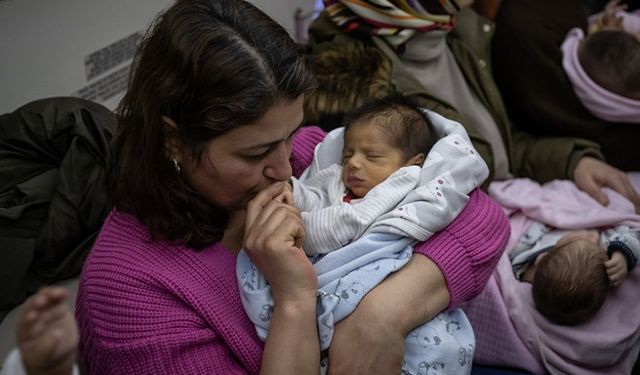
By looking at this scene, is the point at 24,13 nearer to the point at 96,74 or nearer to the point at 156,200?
the point at 96,74

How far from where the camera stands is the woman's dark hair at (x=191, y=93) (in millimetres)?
1263

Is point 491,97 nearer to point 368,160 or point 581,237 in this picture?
point 581,237

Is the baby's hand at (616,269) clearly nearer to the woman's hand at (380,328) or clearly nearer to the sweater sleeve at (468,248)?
the sweater sleeve at (468,248)

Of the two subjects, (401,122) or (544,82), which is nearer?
(401,122)

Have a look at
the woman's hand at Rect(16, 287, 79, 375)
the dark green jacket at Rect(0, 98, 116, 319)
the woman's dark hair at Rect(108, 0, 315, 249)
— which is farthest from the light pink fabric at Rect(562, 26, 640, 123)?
the woman's hand at Rect(16, 287, 79, 375)

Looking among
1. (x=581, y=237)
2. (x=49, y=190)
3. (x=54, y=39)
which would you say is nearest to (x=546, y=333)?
(x=581, y=237)

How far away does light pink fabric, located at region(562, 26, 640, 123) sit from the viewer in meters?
2.38

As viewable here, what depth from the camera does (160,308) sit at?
1.30 m

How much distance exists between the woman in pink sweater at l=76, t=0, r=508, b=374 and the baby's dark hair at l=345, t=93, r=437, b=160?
33cm

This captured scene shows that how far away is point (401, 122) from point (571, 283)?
1.97 feet

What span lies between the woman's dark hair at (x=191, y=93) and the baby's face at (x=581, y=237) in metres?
0.98

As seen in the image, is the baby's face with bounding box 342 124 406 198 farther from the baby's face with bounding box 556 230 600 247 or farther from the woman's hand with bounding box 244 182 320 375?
the baby's face with bounding box 556 230 600 247

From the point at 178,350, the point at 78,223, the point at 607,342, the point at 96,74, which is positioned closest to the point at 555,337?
the point at 607,342

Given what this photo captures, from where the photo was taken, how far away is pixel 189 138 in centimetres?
132
